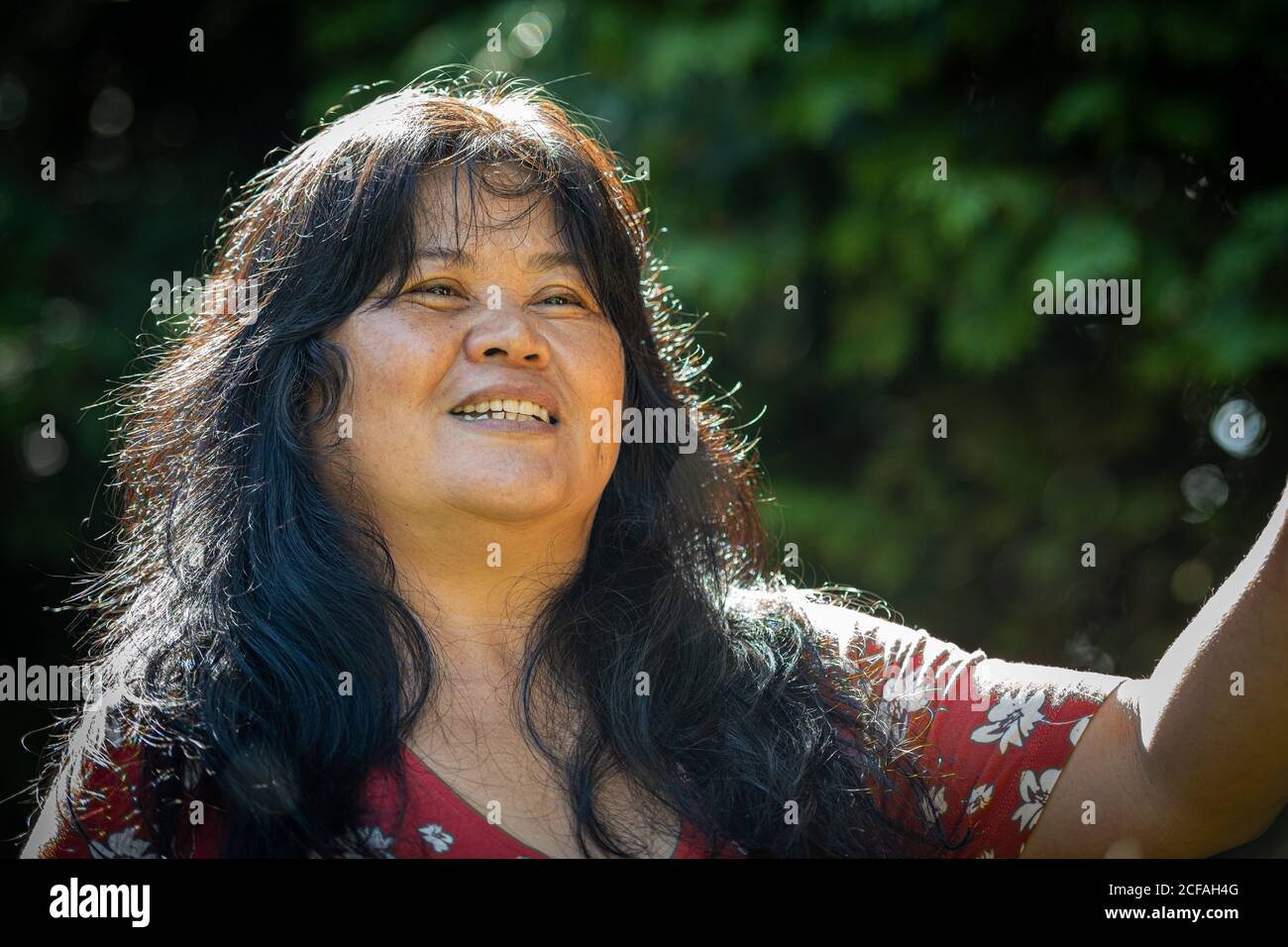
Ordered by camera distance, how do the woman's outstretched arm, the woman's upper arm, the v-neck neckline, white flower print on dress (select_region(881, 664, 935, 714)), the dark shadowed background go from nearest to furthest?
the woman's outstretched arm, the v-neck neckline, the woman's upper arm, white flower print on dress (select_region(881, 664, 935, 714)), the dark shadowed background

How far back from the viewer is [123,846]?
1.62 m

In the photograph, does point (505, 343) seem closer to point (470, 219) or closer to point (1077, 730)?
point (470, 219)

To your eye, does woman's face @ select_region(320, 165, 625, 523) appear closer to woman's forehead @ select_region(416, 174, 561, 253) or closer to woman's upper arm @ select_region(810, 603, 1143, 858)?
woman's forehead @ select_region(416, 174, 561, 253)

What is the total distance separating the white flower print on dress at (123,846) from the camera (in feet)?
5.30

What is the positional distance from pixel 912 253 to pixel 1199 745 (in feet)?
7.04

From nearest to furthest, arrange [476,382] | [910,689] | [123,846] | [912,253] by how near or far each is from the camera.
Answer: [123,846]
[476,382]
[910,689]
[912,253]

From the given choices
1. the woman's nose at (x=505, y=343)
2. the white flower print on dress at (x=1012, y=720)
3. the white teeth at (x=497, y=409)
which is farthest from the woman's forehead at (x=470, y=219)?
the white flower print on dress at (x=1012, y=720)

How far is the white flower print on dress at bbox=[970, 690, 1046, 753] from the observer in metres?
1.83

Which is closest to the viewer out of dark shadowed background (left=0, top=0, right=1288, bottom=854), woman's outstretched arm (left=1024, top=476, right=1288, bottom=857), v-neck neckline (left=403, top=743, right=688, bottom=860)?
woman's outstretched arm (left=1024, top=476, right=1288, bottom=857)

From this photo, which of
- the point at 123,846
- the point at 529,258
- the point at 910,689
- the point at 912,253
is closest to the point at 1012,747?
the point at 910,689

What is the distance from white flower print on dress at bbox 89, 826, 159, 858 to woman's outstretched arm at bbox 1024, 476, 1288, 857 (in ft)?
3.77

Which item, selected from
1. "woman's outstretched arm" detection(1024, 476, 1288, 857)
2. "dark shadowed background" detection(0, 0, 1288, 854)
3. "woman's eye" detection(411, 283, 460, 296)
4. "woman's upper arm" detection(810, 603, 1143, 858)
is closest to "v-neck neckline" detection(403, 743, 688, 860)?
"woman's upper arm" detection(810, 603, 1143, 858)

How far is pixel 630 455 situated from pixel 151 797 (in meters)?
0.88

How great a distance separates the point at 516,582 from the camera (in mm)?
1921
